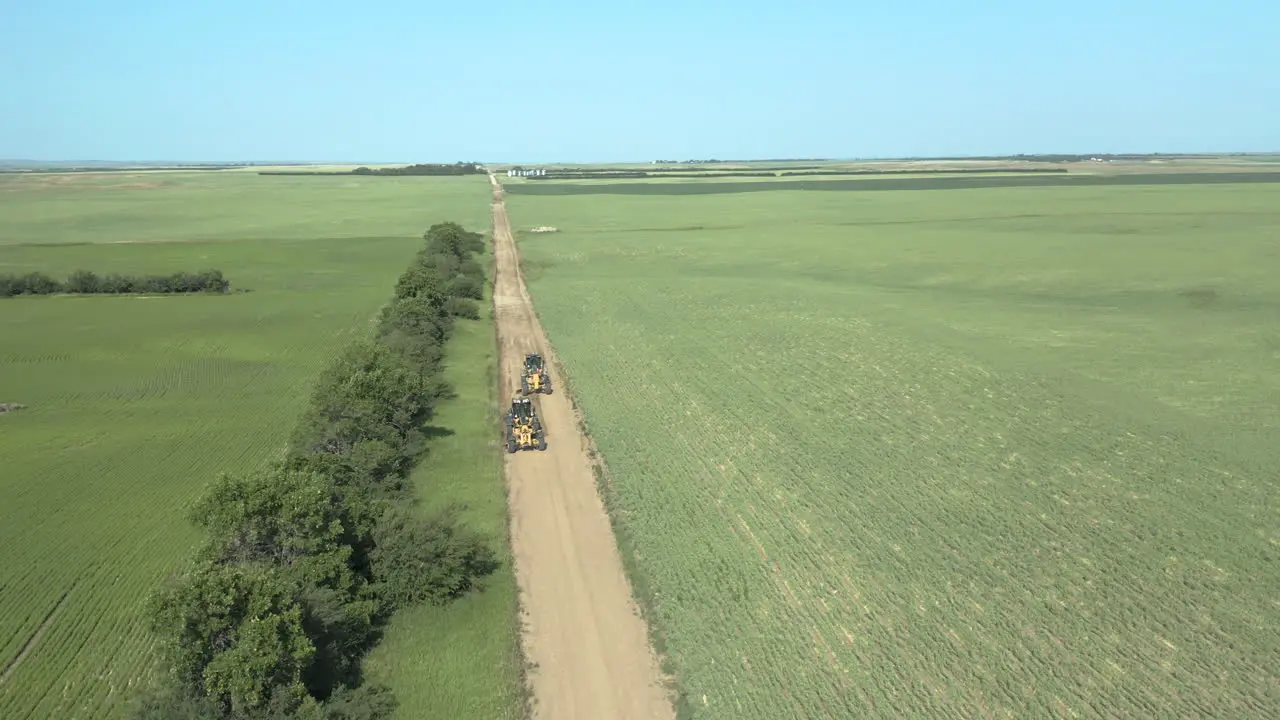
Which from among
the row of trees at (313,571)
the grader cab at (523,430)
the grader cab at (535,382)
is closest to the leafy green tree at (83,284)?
the row of trees at (313,571)

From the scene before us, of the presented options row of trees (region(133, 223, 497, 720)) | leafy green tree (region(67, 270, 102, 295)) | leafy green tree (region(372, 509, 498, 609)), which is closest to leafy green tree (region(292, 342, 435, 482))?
row of trees (region(133, 223, 497, 720))

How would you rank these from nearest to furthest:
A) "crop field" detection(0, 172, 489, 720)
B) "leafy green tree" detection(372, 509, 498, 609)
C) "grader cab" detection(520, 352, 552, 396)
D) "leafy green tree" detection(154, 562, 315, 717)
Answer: "leafy green tree" detection(154, 562, 315, 717)
"crop field" detection(0, 172, 489, 720)
"leafy green tree" detection(372, 509, 498, 609)
"grader cab" detection(520, 352, 552, 396)

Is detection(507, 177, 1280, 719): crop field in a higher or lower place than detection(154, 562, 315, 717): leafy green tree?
lower

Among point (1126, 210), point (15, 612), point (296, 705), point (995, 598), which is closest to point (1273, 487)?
point (995, 598)

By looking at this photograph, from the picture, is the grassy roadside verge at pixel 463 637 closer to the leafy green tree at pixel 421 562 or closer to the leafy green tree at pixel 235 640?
the leafy green tree at pixel 421 562

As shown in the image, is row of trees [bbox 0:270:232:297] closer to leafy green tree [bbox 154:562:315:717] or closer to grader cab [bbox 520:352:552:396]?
grader cab [bbox 520:352:552:396]

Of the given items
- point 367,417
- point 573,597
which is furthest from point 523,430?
point 573,597
